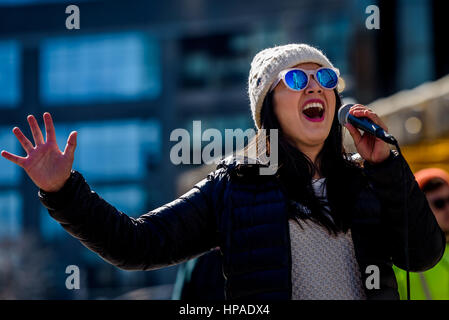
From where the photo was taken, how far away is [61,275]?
39.4m

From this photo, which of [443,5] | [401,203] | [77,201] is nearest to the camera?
[77,201]

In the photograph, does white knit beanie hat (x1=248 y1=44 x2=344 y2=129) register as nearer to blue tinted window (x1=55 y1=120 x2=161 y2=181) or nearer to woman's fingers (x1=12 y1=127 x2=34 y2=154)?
woman's fingers (x1=12 y1=127 x2=34 y2=154)

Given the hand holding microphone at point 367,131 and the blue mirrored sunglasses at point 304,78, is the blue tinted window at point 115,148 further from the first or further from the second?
the hand holding microphone at point 367,131

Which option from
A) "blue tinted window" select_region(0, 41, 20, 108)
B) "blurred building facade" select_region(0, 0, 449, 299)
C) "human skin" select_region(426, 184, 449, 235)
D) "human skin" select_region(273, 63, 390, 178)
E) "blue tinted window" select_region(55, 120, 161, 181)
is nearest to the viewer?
"human skin" select_region(273, 63, 390, 178)

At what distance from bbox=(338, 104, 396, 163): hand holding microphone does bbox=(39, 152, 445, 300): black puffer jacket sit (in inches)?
1.7

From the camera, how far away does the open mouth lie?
252 cm

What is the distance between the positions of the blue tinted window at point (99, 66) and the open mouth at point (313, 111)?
126 ft

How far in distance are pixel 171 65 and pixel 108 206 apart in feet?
126

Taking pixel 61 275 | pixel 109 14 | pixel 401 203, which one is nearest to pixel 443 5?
pixel 401 203

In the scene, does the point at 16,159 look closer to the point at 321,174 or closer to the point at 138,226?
the point at 138,226

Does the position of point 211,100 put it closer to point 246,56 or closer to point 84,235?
point 246,56

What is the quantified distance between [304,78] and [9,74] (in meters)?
41.2

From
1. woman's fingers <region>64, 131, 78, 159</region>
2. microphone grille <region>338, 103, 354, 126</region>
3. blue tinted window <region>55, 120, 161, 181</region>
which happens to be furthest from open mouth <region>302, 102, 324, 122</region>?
blue tinted window <region>55, 120, 161, 181</region>

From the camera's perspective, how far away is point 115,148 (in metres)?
39.5
